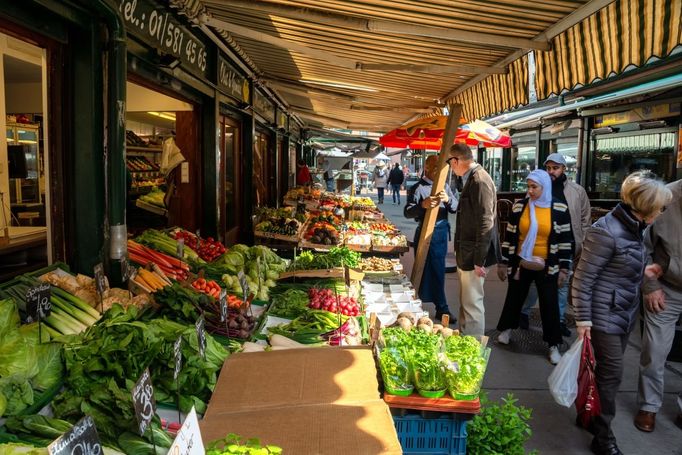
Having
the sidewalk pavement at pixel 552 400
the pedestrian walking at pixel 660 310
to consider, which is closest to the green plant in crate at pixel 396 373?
the sidewalk pavement at pixel 552 400

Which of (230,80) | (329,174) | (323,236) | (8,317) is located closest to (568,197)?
(323,236)

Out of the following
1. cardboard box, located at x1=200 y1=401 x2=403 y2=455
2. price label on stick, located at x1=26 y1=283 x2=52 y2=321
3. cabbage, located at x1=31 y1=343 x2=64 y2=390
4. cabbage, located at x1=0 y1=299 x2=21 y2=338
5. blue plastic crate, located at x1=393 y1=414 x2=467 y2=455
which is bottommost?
blue plastic crate, located at x1=393 y1=414 x2=467 y2=455

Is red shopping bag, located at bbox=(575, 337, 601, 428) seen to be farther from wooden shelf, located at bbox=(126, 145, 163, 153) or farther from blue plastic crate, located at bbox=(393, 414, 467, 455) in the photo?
wooden shelf, located at bbox=(126, 145, 163, 153)

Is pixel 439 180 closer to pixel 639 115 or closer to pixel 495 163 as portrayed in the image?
pixel 639 115

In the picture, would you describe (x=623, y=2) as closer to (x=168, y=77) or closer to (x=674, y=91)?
(x=168, y=77)

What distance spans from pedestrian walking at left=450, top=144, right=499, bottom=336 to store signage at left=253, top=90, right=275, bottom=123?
5.39 m

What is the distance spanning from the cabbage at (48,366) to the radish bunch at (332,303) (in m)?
2.15

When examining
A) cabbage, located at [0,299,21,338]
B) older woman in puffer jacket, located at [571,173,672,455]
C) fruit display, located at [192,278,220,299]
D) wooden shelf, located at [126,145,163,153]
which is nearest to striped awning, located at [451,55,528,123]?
older woman in puffer jacket, located at [571,173,672,455]

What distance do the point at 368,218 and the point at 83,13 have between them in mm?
8320

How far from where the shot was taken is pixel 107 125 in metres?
3.98

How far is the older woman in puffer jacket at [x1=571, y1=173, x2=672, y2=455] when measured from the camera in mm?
3783

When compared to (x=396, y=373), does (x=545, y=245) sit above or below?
above

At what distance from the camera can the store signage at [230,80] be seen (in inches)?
291

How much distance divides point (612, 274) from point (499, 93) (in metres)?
3.14
